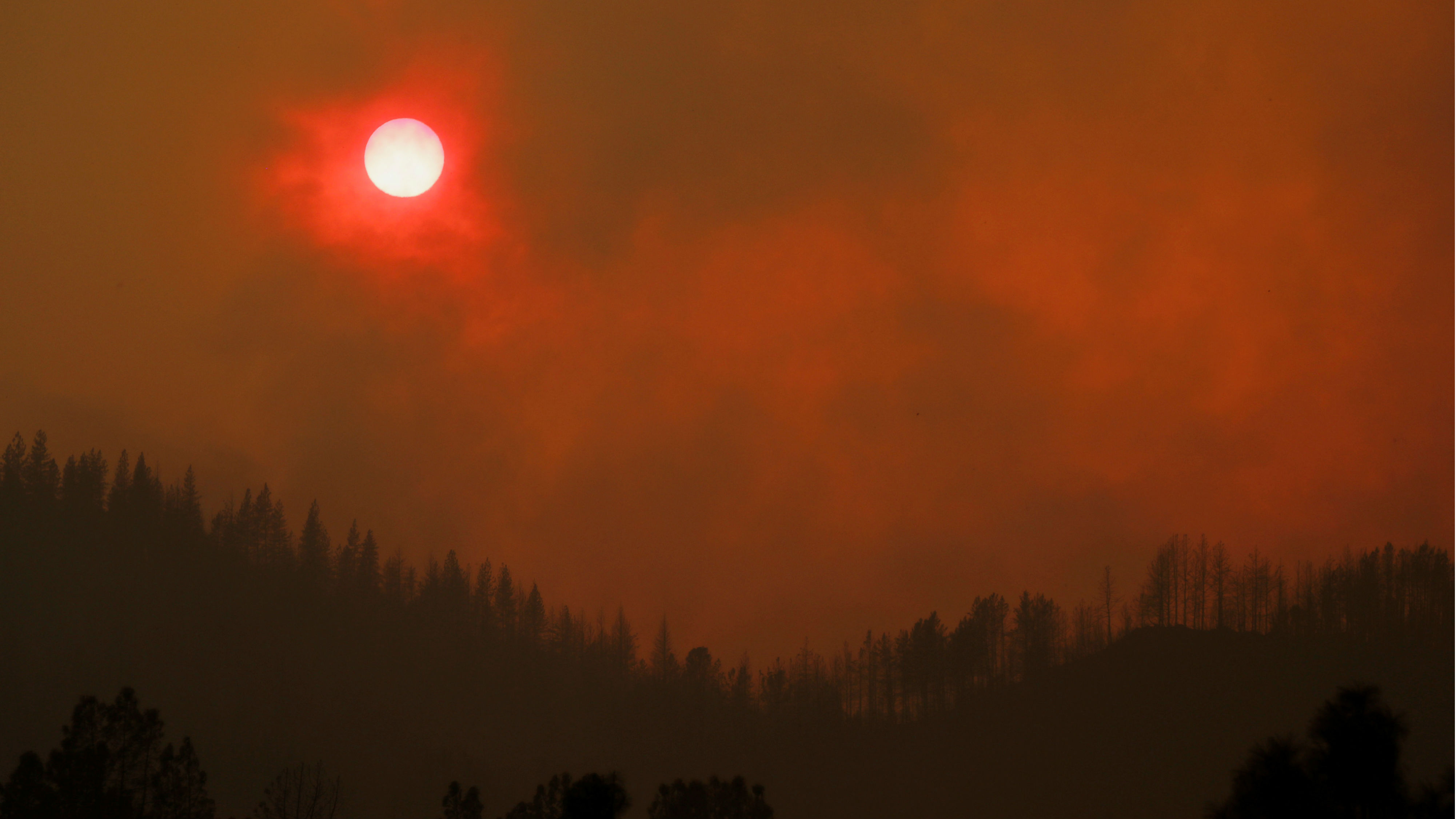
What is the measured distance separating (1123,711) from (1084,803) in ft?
64.2

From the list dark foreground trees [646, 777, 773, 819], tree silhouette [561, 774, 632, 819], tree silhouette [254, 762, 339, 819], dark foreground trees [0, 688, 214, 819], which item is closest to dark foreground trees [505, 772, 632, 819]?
tree silhouette [561, 774, 632, 819]

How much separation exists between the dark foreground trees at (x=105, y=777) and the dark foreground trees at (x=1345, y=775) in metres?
37.2

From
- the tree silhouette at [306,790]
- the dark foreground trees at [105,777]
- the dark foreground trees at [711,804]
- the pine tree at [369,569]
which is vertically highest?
the pine tree at [369,569]

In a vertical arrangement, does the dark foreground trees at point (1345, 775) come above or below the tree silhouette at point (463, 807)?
above

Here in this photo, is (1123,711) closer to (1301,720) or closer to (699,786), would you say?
(1301,720)

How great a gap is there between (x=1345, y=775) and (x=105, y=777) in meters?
42.0

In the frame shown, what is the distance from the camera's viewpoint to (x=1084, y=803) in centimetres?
11575

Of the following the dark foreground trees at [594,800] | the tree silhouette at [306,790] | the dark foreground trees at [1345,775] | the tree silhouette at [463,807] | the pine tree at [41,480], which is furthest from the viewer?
the pine tree at [41,480]

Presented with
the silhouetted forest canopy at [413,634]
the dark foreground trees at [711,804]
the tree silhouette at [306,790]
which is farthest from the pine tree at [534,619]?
the dark foreground trees at [711,804]

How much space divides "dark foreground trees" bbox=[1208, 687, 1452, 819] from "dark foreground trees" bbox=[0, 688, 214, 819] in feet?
122

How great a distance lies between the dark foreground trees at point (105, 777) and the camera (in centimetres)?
3881

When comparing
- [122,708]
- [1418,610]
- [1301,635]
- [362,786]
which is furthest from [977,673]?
[122,708]

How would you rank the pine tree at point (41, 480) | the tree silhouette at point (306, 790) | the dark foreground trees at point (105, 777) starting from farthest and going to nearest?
the pine tree at point (41, 480)
the tree silhouette at point (306, 790)
the dark foreground trees at point (105, 777)

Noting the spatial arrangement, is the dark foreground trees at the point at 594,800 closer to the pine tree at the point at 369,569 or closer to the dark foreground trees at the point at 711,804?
the dark foreground trees at the point at 711,804
